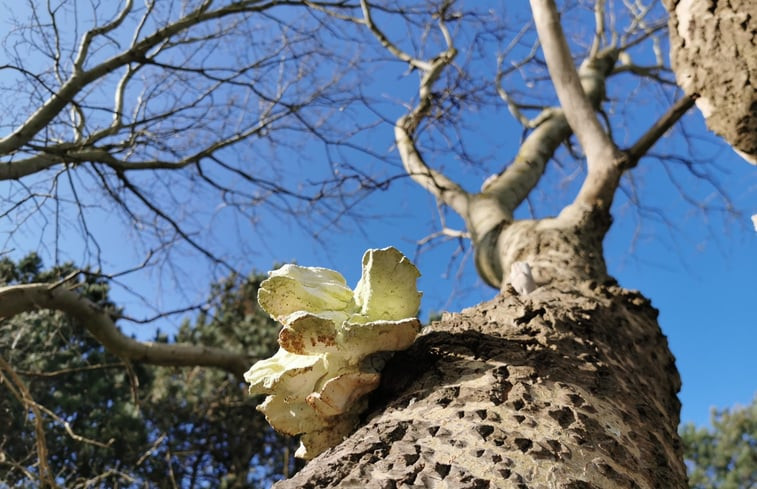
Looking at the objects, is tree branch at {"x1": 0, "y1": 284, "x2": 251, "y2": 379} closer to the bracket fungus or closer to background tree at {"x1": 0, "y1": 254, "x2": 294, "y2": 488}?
the bracket fungus

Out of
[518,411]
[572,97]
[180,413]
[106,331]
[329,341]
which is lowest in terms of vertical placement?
[518,411]

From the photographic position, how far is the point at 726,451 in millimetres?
12336

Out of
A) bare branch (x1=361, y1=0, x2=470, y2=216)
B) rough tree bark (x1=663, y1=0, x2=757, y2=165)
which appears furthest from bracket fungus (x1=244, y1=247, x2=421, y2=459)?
bare branch (x1=361, y1=0, x2=470, y2=216)

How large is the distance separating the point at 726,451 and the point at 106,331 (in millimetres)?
13536

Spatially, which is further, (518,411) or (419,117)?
(419,117)

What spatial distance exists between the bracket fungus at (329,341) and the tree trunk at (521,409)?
0.24ft

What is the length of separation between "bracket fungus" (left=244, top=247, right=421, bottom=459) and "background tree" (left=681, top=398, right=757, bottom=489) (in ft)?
43.5

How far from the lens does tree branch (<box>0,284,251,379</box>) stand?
2.66 meters

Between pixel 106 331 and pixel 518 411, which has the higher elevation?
pixel 106 331

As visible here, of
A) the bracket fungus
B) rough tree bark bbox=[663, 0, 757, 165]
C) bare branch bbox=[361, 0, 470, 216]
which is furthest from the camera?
bare branch bbox=[361, 0, 470, 216]

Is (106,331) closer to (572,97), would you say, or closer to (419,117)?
(419,117)

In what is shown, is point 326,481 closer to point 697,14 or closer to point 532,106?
point 697,14

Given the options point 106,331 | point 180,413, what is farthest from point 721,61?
point 180,413

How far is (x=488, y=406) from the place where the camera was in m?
0.97
